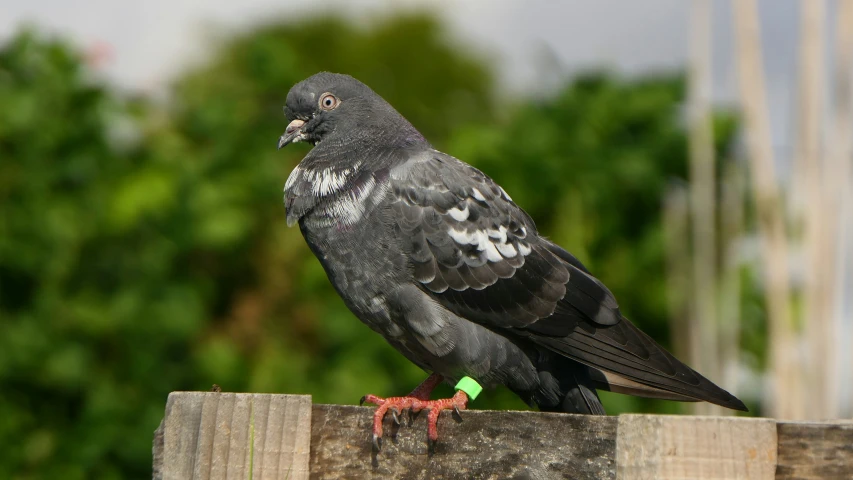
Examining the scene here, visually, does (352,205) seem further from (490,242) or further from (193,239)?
(193,239)

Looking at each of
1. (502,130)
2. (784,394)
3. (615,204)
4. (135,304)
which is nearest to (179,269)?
(135,304)

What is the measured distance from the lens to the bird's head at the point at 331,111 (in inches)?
162

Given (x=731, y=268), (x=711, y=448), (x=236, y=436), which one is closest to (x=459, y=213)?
(x=236, y=436)

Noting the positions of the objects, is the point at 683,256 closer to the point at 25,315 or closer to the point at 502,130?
the point at 502,130

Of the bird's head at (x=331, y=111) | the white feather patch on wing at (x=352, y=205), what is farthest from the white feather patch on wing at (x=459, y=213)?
the bird's head at (x=331, y=111)

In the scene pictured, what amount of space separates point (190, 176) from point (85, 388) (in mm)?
1431

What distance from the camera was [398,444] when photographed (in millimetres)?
2406

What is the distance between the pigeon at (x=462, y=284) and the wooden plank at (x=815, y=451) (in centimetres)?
120

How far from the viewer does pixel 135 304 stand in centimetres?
579

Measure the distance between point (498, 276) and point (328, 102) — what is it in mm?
1110

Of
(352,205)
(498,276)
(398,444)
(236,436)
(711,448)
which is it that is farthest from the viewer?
(498,276)

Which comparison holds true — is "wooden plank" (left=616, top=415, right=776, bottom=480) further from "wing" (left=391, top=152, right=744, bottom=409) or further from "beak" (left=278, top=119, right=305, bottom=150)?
"beak" (left=278, top=119, right=305, bottom=150)

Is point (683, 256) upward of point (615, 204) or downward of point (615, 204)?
downward

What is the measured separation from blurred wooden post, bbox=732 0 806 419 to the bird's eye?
7.31ft
